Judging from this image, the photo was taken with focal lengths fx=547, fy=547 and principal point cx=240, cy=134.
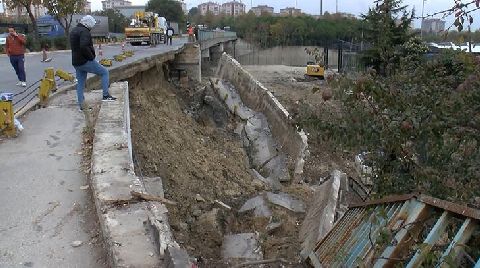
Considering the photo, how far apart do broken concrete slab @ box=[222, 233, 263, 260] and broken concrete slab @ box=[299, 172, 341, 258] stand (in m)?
0.62

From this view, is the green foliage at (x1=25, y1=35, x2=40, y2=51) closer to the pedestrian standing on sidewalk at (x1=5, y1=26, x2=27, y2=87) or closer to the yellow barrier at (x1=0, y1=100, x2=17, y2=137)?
the pedestrian standing on sidewalk at (x1=5, y1=26, x2=27, y2=87)

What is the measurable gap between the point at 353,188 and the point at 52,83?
625cm

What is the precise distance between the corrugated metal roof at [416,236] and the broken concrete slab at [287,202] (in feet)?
13.9

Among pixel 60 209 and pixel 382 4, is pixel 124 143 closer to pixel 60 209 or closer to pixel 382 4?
pixel 60 209

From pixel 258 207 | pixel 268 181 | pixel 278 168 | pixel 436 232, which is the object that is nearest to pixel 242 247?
pixel 258 207

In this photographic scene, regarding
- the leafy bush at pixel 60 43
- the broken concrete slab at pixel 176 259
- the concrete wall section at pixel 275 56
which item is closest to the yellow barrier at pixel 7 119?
the broken concrete slab at pixel 176 259

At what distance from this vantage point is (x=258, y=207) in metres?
9.20

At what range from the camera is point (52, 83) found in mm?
10742

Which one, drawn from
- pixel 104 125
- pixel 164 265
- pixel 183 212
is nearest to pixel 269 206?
pixel 183 212

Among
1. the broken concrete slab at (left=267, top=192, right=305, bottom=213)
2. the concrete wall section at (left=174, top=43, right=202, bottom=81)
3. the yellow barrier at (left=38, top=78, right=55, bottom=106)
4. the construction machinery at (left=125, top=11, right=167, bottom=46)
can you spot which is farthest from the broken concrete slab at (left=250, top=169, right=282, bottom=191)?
the construction machinery at (left=125, top=11, right=167, bottom=46)

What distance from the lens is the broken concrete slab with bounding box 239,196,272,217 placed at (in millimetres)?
9023

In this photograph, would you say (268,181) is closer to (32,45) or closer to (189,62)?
(189,62)

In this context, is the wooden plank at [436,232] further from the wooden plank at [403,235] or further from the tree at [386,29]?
the tree at [386,29]

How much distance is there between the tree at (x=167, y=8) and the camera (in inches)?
3292
